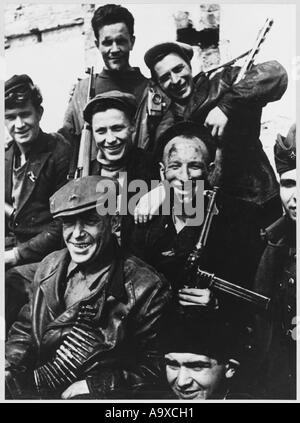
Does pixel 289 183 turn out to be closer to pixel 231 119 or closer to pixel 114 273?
pixel 231 119

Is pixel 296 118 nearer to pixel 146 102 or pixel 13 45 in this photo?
pixel 146 102

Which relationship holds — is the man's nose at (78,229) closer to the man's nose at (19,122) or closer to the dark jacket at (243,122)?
Answer: the dark jacket at (243,122)

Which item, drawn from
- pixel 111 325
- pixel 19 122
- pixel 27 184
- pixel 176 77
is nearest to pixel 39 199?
pixel 27 184

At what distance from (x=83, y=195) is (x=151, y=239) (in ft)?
2.64

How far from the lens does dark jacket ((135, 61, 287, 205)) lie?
7266 mm

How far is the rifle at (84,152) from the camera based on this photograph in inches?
289

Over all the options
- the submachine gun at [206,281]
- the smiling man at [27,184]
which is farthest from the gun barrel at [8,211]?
the submachine gun at [206,281]

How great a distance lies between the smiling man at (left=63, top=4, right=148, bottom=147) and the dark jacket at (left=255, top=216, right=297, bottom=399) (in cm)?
210

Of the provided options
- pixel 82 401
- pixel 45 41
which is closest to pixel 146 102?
pixel 45 41

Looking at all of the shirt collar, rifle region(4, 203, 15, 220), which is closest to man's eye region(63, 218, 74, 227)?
the shirt collar

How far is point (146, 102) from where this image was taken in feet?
24.3

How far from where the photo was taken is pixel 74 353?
6965 millimetres

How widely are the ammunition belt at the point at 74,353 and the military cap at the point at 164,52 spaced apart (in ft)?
8.48
